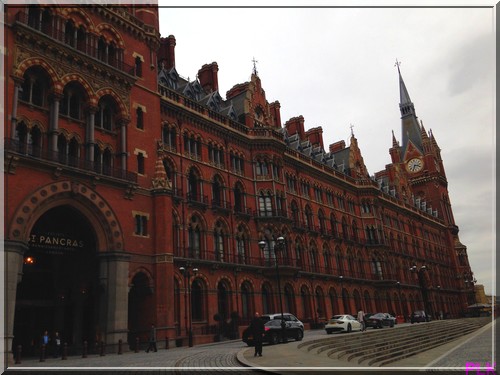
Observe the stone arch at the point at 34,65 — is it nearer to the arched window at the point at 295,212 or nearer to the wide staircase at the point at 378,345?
the wide staircase at the point at 378,345

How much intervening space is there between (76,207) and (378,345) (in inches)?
756

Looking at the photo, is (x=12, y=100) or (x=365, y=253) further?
(x=365, y=253)

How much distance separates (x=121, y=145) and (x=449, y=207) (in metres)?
87.8

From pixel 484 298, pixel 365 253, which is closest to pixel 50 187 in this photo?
pixel 365 253

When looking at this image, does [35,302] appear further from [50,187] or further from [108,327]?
[50,187]

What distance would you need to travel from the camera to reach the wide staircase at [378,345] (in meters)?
21.8

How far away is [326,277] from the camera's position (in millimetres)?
49781

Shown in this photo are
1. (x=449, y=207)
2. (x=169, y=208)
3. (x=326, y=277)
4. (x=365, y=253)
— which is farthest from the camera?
(x=449, y=207)

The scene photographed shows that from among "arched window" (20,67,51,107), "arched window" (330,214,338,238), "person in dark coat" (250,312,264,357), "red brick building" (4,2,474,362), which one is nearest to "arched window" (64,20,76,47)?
"red brick building" (4,2,474,362)

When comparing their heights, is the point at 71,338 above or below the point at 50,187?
below

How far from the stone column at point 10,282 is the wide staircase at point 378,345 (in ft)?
44.5

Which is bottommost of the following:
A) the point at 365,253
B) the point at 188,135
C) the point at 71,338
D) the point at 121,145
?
the point at 71,338

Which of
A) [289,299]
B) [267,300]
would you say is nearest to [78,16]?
[267,300]

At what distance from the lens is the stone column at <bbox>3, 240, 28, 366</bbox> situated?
2102cm
